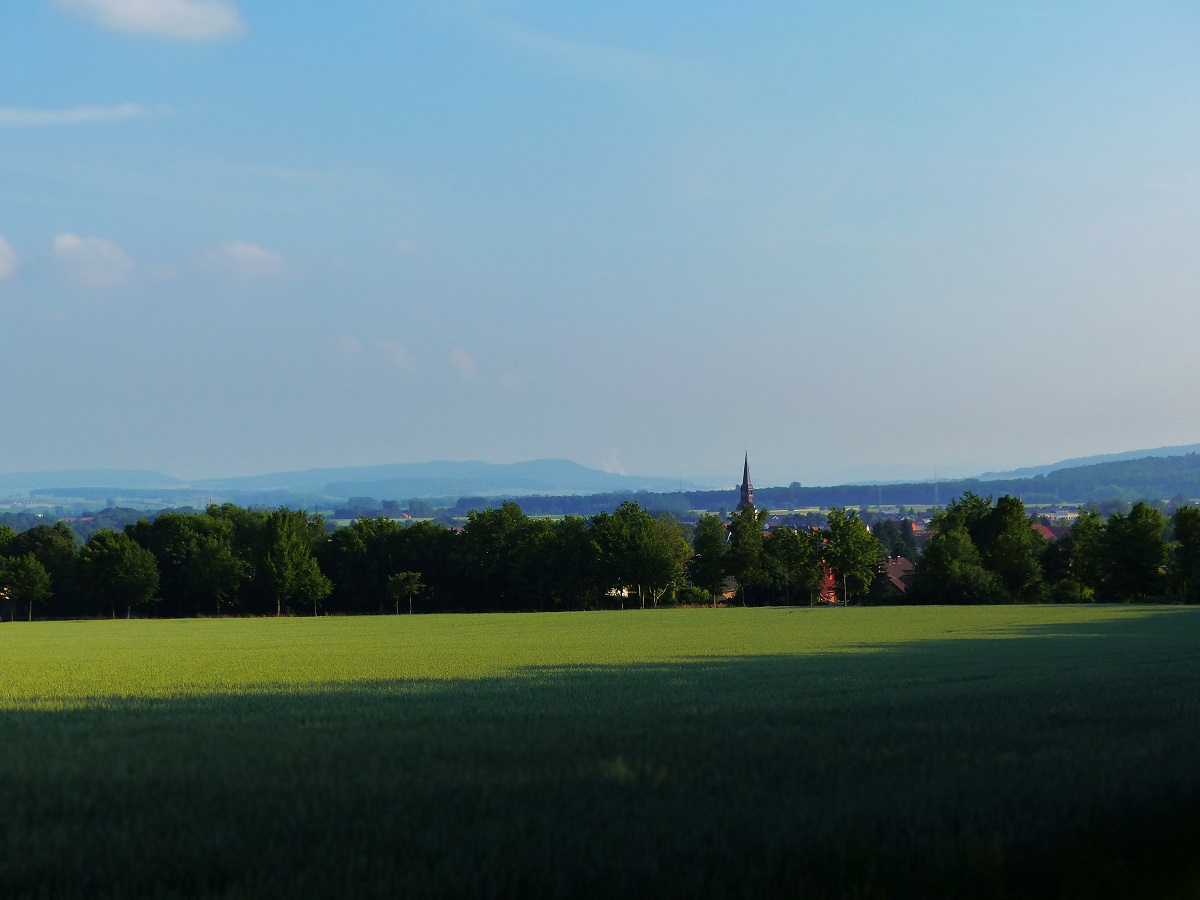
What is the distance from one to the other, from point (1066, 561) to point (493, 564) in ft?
180

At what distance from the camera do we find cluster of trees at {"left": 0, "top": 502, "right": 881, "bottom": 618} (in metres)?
102

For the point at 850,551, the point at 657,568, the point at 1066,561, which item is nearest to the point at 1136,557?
the point at 1066,561

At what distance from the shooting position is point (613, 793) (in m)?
7.97

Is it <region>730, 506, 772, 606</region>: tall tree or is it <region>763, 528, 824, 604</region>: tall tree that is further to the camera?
<region>730, 506, 772, 606</region>: tall tree

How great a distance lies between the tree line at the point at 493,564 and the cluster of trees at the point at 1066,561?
0.22 metres

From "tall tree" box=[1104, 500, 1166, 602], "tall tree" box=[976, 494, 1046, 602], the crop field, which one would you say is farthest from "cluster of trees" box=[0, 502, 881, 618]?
the crop field

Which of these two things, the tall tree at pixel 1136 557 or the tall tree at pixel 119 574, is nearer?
the tall tree at pixel 1136 557

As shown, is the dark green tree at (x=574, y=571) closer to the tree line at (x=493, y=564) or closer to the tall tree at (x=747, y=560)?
the tree line at (x=493, y=564)

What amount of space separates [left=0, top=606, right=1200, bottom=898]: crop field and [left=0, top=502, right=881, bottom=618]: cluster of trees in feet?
291

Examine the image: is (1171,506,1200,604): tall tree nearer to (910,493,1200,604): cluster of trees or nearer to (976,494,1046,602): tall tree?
(910,493,1200,604): cluster of trees

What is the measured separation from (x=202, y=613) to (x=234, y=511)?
17.7 metres

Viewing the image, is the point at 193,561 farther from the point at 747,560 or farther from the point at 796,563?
the point at 796,563

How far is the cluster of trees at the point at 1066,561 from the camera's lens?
89.4 m

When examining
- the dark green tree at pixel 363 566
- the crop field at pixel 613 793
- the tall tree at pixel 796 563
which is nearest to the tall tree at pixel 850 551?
the tall tree at pixel 796 563
